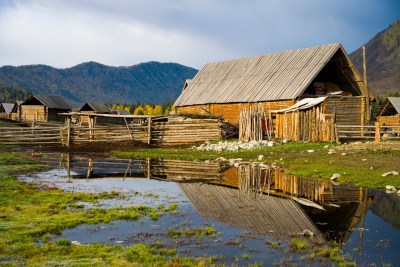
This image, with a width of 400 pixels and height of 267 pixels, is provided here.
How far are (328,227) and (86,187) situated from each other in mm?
8998

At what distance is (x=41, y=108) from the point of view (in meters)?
78.4

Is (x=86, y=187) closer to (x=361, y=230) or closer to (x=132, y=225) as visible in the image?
(x=132, y=225)

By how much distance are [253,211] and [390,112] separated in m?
49.4

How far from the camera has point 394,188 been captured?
1412 cm

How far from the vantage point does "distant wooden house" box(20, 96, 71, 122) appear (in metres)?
77.7

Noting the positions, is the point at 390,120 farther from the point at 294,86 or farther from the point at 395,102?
the point at 294,86

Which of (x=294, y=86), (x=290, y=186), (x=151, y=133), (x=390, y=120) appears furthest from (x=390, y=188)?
(x=390, y=120)

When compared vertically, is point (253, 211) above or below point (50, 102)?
below

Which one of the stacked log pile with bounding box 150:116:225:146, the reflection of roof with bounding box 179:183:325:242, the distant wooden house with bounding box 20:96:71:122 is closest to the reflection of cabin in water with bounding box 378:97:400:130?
the stacked log pile with bounding box 150:116:225:146

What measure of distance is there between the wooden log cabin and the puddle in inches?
701

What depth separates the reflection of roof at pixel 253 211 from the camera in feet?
32.4

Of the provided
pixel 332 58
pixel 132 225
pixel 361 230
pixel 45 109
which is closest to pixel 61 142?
pixel 332 58

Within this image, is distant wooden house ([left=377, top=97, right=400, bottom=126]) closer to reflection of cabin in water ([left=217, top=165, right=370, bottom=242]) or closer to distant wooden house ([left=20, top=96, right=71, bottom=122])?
reflection of cabin in water ([left=217, top=165, right=370, bottom=242])

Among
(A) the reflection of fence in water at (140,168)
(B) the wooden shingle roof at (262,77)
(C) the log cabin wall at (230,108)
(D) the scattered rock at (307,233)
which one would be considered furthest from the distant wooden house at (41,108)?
(D) the scattered rock at (307,233)
